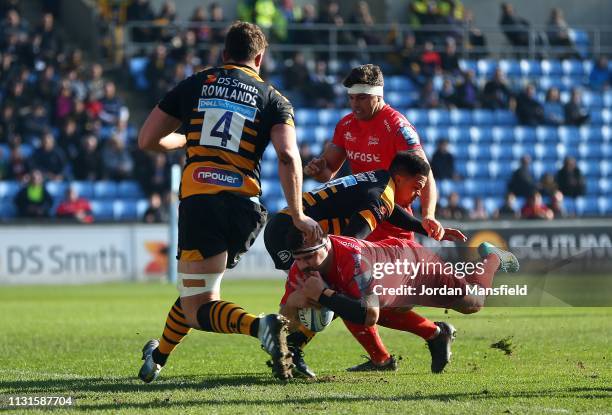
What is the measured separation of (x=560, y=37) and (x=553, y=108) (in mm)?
2258

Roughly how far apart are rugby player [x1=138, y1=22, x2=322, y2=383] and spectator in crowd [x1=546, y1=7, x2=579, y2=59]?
23169mm

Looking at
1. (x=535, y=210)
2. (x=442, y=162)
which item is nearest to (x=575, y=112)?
(x=442, y=162)

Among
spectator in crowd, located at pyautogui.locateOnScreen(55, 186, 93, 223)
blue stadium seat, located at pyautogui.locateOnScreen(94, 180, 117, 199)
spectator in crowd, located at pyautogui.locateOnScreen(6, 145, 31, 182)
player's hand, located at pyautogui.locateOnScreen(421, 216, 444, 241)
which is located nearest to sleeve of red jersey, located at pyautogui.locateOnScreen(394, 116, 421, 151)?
player's hand, located at pyautogui.locateOnScreen(421, 216, 444, 241)

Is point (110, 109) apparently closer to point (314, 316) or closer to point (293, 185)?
point (314, 316)

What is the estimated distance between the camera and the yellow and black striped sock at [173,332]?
25.0 feet

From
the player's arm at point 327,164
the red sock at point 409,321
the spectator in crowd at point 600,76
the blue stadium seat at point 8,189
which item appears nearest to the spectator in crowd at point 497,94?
the spectator in crowd at point 600,76

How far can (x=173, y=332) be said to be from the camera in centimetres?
766

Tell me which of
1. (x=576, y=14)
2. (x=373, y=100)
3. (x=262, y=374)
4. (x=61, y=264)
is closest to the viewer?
(x=262, y=374)

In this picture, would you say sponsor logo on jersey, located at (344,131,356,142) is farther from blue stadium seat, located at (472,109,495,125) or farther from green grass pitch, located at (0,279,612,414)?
blue stadium seat, located at (472,109,495,125)

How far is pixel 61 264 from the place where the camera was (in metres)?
21.0

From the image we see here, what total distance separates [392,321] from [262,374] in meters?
1.01

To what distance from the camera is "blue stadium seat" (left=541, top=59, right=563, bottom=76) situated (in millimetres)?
29500

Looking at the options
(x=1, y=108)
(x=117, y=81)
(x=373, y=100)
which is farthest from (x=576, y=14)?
(x=373, y=100)

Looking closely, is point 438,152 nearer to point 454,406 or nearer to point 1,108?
point 1,108
